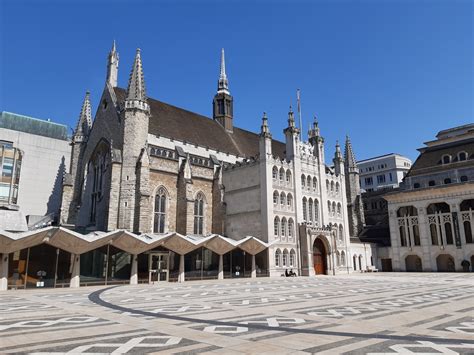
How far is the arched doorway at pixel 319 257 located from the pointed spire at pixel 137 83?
26897 millimetres

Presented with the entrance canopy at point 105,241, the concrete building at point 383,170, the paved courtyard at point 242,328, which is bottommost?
the paved courtyard at point 242,328

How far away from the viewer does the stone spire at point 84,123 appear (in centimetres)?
4609

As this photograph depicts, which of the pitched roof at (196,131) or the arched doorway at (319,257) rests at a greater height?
the pitched roof at (196,131)

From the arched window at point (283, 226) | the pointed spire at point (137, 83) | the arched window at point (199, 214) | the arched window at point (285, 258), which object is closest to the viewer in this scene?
the pointed spire at point (137, 83)

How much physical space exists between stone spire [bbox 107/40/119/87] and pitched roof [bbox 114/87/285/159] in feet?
5.77

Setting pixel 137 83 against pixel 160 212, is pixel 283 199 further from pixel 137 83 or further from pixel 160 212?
pixel 137 83

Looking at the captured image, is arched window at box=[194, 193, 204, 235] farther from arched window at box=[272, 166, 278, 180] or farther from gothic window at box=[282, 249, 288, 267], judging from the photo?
gothic window at box=[282, 249, 288, 267]


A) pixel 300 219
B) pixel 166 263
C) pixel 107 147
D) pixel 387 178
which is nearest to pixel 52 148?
pixel 107 147

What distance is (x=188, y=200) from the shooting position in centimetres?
3903

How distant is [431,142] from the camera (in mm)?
57719

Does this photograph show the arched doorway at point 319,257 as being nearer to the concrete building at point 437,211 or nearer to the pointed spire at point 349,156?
the concrete building at point 437,211

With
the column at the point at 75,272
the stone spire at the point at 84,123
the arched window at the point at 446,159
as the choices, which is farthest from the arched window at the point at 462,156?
the stone spire at the point at 84,123

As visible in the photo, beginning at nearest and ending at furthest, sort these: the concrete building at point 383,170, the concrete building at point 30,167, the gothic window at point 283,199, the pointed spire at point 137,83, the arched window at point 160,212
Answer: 1. the arched window at point 160,212
2. the pointed spire at point 137,83
3. the gothic window at point 283,199
4. the concrete building at point 30,167
5. the concrete building at point 383,170

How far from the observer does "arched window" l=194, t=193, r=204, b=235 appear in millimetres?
42375
